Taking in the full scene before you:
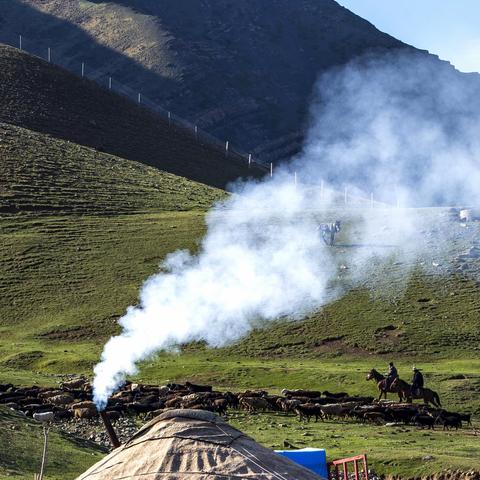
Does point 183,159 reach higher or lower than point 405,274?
higher

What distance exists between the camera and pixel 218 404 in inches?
1827

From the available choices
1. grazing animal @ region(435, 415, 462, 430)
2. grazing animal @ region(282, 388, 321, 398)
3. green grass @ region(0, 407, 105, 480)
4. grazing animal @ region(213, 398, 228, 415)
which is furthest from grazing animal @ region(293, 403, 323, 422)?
green grass @ region(0, 407, 105, 480)

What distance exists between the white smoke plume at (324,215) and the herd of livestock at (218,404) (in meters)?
2.66

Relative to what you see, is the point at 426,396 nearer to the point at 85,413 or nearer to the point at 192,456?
the point at 85,413

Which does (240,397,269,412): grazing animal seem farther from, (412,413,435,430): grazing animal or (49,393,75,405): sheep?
(49,393,75,405): sheep

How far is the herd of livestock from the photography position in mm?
43281

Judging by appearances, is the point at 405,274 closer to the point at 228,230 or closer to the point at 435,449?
the point at 228,230

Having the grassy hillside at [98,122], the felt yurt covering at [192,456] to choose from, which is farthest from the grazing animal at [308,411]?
the grassy hillside at [98,122]

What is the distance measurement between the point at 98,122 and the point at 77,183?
48442 millimetres

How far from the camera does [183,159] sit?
6275 inches

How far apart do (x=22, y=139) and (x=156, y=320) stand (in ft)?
328

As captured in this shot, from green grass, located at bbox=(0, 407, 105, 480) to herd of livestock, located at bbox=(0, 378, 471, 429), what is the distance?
732cm

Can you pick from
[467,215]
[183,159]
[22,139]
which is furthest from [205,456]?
[183,159]

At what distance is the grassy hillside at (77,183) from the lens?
105750mm
